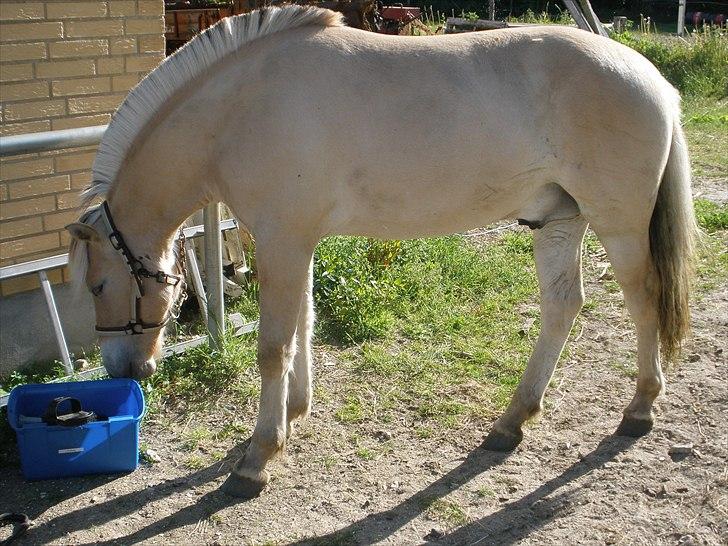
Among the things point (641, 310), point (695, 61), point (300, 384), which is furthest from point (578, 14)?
point (300, 384)

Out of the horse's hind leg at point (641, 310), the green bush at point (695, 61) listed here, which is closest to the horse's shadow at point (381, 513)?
the horse's hind leg at point (641, 310)

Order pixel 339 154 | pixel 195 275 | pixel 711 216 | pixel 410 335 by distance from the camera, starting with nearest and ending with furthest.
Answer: pixel 339 154 → pixel 195 275 → pixel 410 335 → pixel 711 216

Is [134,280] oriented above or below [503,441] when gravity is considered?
above

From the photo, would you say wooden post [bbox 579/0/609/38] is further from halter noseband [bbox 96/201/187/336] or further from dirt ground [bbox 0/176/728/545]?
halter noseband [bbox 96/201/187/336]

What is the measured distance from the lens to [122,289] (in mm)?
3650

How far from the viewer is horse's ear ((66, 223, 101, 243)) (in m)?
3.46

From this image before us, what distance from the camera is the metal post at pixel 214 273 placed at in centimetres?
459

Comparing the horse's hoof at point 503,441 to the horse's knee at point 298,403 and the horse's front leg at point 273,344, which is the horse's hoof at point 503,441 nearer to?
the horse's knee at point 298,403

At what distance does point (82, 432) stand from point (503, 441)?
2009mm

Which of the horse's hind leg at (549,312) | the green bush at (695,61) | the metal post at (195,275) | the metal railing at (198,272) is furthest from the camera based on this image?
the green bush at (695,61)

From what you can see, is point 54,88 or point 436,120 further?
point 54,88

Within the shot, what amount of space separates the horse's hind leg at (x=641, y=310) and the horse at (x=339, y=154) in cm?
2

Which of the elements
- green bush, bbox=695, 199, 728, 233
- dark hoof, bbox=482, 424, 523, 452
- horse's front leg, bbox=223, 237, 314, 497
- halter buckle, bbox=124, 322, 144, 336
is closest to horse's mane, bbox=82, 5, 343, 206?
halter buckle, bbox=124, 322, 144, 336

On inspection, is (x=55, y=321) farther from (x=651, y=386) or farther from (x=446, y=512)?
(x=651, y=386)
